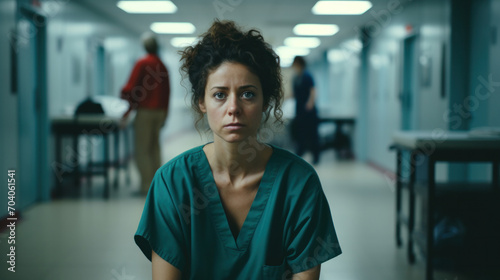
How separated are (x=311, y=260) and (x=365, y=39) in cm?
779

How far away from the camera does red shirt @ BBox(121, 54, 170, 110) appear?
473 cm

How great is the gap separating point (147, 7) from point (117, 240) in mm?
4097

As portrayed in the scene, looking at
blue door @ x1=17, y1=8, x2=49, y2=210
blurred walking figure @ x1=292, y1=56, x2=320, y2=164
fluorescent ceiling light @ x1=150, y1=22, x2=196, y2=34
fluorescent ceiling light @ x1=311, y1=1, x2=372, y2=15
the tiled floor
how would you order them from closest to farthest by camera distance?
1. the tiled floor
2. blue door @ x1=17, y1=8, x2=49, y2=210
3. fluorescent ceiling light @ x1=311, y1=1, x2=372, y2=15
4. blurred walking figure @ x1=292, y1=56, x2=320, y2=164
5. fluorescent ceiling light @ x1=150, y1=22, x2=196, y2=34

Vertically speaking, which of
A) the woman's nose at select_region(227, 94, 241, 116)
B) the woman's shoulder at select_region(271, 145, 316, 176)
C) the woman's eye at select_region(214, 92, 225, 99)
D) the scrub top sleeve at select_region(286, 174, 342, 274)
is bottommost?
the scrub top sleeve at select_region(286, 174, 342, 274)

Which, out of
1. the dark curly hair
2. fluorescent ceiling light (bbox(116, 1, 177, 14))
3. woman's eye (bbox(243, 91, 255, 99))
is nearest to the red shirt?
fluorescent ceiling light (bbox(116, 1, 177, 14))

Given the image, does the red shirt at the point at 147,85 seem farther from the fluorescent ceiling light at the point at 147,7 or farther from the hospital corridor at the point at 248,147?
the fluorescent ceiling light at the point at 147,7

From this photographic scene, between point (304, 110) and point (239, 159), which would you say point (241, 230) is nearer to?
point (239, 159)

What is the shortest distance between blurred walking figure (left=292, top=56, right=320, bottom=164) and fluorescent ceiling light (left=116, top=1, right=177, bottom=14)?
1.95 m

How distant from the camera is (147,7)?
6645 mm

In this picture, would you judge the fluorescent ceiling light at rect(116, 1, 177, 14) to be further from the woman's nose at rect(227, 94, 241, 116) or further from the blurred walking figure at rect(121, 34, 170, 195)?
the woman's nose at rect(227, 94, 241, 116)

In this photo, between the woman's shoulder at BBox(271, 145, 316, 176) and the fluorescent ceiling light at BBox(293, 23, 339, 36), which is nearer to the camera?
the woman's shoulder at BBox(271, 145, 316, 176)

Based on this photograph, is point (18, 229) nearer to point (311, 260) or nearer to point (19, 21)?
point (19, 21)

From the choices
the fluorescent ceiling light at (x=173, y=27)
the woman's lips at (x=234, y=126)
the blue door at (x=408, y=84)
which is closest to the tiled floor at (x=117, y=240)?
the blue door at (x=408, y=84)

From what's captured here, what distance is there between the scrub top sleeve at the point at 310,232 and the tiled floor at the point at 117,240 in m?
1.44
